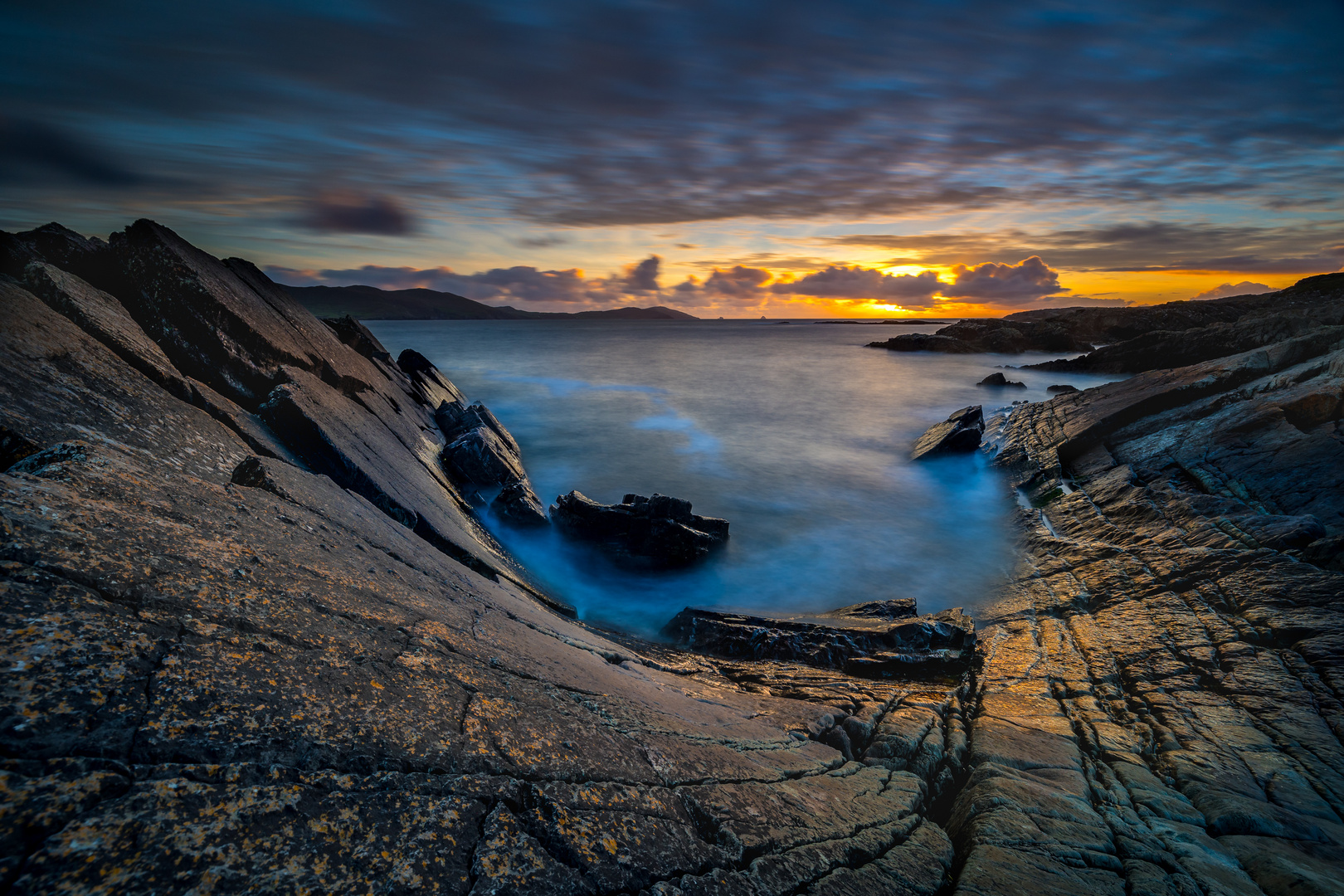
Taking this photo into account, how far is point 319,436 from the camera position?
709 centimetres

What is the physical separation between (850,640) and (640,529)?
19.5ft

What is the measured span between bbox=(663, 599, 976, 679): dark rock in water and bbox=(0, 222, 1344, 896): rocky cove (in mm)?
98

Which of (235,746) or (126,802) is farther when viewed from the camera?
(235,746)

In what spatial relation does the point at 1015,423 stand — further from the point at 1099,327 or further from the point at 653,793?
the point at 1099,327

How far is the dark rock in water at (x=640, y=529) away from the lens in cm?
1275

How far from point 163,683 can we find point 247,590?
865 mm

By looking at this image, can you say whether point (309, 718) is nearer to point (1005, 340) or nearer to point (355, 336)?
point (355, 336)

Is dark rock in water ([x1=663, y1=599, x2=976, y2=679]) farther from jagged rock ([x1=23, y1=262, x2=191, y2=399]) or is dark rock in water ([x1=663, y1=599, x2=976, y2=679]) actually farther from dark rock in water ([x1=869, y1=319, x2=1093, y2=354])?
dark rock in water ([x1=869, y1=319, x2=1093, y2=354])

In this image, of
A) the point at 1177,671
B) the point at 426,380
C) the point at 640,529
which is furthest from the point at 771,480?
the point at 1177,671

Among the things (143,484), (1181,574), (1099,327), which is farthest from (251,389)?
(1099,327)

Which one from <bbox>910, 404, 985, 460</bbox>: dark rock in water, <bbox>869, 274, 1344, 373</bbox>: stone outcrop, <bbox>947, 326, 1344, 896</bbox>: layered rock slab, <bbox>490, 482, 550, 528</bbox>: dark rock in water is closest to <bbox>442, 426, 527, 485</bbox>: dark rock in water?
<bbox>490, 482, 550, 528</bbox>: dark rock in water

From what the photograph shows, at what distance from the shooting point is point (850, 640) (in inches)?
319

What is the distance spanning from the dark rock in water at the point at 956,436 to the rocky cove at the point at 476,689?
10003mm

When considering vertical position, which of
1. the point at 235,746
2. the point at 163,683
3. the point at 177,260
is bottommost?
the point at 235,746
